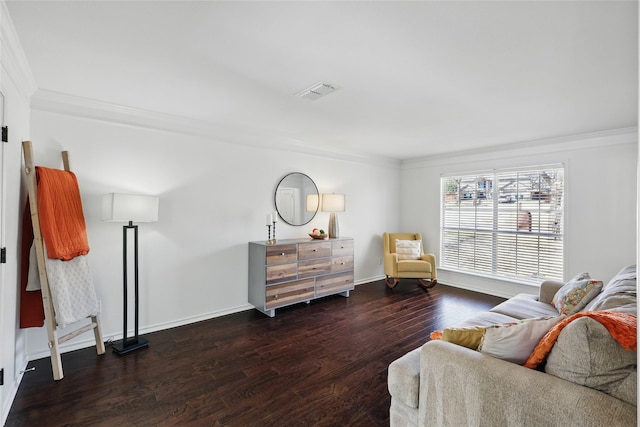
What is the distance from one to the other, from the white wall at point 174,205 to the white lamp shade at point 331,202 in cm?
37

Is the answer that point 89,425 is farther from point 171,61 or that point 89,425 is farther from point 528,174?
point 528,174

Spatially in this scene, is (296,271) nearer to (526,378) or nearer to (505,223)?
(526,378)

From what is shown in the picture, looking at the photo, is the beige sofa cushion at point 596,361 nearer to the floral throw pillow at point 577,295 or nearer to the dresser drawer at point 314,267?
the floral throw pillow at point 577,295

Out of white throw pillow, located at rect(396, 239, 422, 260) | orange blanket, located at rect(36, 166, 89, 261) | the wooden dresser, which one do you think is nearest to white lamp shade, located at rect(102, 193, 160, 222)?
orange blanket, located at rect(36, 166, 89, 261)

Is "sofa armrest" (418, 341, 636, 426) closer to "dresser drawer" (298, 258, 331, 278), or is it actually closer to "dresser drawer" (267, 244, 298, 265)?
"dresser drawer" (267, 244, 298, 265)

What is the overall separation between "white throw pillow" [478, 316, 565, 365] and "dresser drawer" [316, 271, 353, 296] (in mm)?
2956

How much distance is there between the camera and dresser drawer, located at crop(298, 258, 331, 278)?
414cm

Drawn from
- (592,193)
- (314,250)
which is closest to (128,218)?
(314,250)

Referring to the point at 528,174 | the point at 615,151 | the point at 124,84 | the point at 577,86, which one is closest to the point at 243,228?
the point at 124,84

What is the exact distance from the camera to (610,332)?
1.19 meters

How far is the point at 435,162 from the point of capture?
18.4 feet

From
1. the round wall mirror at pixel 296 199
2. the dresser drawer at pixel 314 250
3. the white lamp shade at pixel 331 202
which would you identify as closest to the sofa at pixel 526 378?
the dresser drawer at pixel 314 250

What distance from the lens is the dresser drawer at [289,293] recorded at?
12.5 feet

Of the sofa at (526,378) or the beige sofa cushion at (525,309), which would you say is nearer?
the sofa at (526,378)
